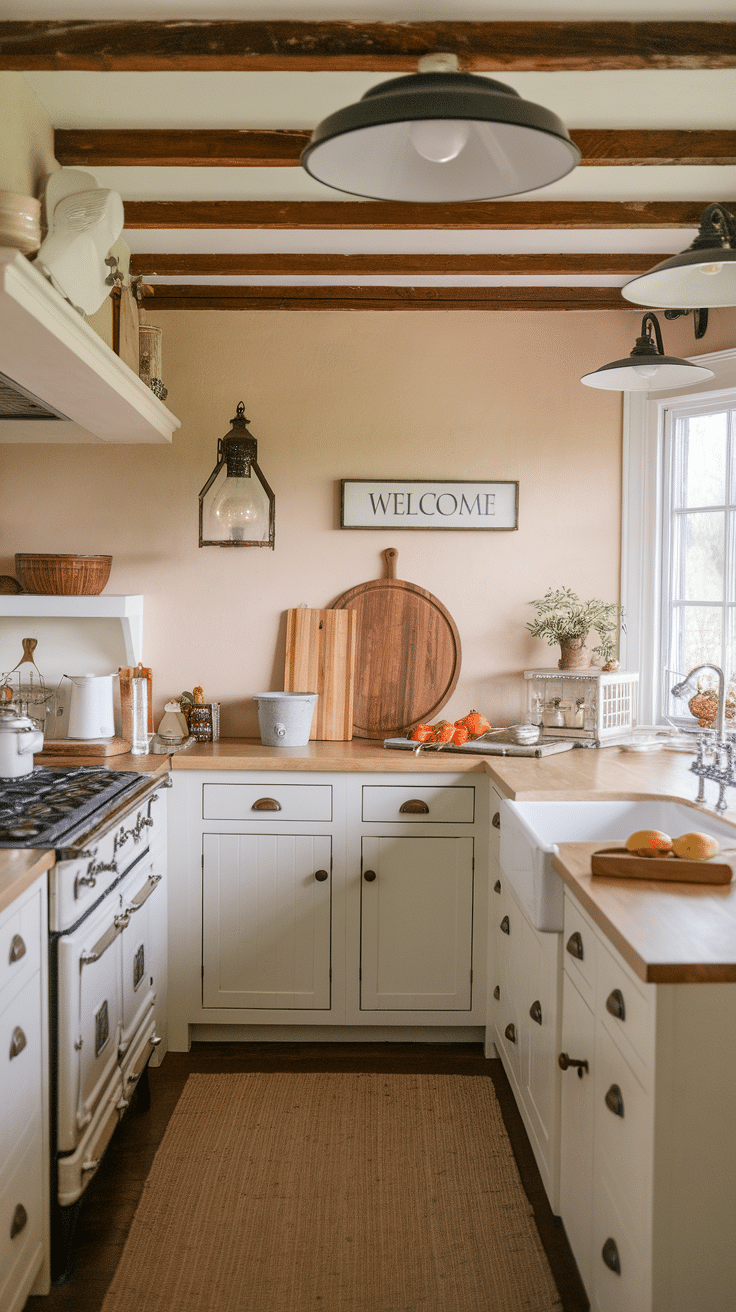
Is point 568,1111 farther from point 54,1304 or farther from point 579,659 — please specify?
point 579,659

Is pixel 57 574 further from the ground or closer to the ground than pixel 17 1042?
further from the ground

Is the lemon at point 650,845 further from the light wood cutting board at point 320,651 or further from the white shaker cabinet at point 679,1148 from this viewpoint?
the light wood cutting board at point 320,651

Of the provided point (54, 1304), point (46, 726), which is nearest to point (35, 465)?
point (46, 726)

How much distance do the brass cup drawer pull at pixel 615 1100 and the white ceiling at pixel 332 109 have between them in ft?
6.84

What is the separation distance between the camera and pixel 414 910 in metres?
2.98

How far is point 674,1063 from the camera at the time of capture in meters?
1.35

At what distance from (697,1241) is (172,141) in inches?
101

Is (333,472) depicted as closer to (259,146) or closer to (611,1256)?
(259,146)

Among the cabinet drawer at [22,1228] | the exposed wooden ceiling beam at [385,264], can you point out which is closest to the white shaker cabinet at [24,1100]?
the cabinet drawer at [22,1228]

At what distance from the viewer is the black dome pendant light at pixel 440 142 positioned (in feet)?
3.94

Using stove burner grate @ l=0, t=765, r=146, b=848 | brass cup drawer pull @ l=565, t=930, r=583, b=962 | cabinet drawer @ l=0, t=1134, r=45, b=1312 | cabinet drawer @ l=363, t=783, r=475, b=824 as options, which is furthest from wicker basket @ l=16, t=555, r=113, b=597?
brass cup drawer pull @ l=565, t=930, r=583, b=962

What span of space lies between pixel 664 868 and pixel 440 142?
1.32 meters

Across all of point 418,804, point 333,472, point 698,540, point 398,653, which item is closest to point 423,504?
point 333,472

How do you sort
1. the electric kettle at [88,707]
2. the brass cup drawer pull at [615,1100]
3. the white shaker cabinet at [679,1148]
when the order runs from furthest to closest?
the electric kettle at [88,707], the brass cup drawer pull at [615,1100], the white shaker cabinet at [679,1148]
